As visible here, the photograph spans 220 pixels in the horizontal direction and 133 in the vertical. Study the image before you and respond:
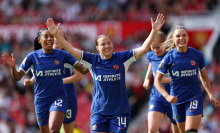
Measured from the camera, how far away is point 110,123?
265 inches

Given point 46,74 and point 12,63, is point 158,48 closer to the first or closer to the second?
point 46,74

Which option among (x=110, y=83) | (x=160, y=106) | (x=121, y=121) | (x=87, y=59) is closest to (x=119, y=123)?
(x=121, y=121)

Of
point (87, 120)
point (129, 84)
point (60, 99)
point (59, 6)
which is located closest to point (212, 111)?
point (129, 84)

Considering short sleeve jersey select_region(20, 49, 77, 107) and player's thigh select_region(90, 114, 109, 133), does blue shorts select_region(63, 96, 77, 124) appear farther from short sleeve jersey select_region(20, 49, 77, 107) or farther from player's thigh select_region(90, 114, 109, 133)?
player's thigh select_region(90, 114, 109, 133)

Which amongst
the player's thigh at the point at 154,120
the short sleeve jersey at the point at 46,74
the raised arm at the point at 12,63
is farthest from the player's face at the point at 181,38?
the raised arm at the point at 12,63

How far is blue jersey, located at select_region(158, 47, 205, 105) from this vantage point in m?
7.44

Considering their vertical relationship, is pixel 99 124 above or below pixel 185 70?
below

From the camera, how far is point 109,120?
675 centimetres

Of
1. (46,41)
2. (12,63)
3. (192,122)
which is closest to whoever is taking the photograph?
(192,122)

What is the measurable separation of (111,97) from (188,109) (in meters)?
1.56

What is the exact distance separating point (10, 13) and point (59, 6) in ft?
7.46

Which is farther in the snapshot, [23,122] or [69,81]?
[23,122]

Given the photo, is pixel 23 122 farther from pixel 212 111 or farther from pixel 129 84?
pixel 212 111

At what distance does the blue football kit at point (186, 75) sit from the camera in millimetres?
7430
